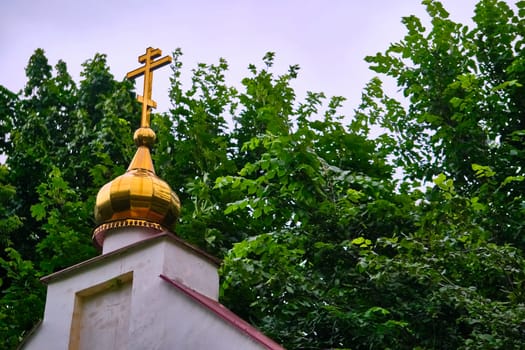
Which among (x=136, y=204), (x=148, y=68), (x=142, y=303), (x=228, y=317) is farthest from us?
(x=148, y=68)

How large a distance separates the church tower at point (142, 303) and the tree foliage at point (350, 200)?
1.44 m

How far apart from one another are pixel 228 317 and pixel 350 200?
124 inches

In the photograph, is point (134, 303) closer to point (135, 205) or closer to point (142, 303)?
point (142, 303)

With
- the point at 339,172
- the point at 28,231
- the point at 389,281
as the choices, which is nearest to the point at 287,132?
the point at 339,172

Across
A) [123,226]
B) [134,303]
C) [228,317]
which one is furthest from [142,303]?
[123,226]

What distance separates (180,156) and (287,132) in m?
4.67

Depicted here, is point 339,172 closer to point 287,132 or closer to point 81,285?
point 287,132

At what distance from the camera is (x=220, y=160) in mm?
13391

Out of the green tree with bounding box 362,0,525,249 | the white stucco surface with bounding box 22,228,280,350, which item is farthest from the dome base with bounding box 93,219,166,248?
the green tree with bounding box 362,0,525,249

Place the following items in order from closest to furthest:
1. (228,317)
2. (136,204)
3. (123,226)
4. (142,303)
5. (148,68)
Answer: (228,317) → (142,303) → (123,226) → (136,204) → (148,68)

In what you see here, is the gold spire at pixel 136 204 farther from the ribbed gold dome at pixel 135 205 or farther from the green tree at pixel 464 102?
the green tree at pixel 464 102

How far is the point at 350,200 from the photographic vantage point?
9102mm

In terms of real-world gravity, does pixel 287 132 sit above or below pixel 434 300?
above

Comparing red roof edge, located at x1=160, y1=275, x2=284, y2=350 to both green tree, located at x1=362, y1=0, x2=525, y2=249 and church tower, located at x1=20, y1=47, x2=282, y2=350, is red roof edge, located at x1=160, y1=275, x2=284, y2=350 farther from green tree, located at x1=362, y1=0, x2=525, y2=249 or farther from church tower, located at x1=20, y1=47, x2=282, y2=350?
green tree, located at x1=362, y1=0, x2=525, y2=249
